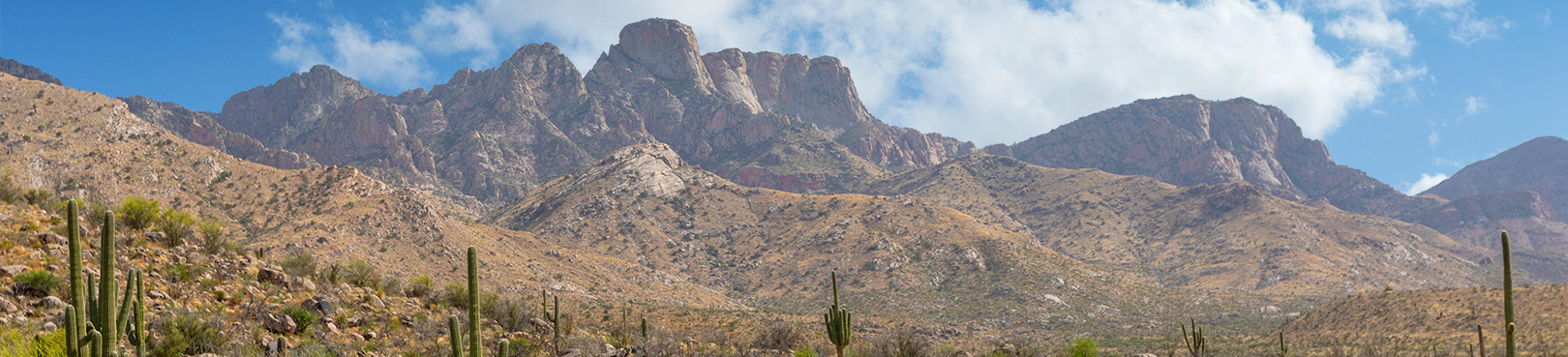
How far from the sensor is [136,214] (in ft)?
53.2

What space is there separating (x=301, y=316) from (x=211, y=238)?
15.4 feet

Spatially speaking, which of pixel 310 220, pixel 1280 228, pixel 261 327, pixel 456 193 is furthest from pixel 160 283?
pixel 456 193

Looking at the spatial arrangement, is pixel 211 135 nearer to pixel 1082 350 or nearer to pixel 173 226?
pixel 173 226

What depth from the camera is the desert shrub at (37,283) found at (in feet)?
37.5

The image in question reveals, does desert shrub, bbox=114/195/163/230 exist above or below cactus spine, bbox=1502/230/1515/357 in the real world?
above

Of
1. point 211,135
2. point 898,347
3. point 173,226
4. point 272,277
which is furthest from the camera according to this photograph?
point 211,135

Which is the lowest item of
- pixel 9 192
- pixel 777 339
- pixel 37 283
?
pixel 777 339

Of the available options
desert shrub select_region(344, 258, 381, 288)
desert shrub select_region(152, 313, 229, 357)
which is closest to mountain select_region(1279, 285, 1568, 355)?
desert shrub select_region(344, 258, 381, 288)

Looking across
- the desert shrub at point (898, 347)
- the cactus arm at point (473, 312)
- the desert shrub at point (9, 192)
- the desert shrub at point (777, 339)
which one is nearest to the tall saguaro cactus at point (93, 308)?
the cactus arm at point (473, 312)

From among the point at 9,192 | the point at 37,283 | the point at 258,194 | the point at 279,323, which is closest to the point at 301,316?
the point at 279,323

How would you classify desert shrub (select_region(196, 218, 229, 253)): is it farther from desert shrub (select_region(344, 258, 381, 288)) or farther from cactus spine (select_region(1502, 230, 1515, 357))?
cactus spine (select_region(1502, 230, 1515, 357))

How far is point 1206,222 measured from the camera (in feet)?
398

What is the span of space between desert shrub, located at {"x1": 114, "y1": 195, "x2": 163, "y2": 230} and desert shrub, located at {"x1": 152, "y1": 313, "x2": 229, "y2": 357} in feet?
20.9

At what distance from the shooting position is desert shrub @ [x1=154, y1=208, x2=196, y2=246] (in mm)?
15969
